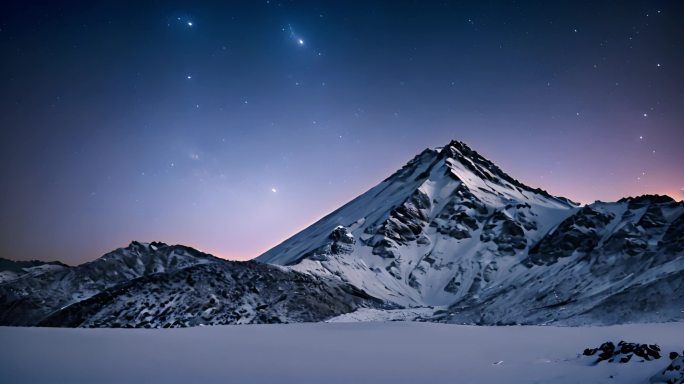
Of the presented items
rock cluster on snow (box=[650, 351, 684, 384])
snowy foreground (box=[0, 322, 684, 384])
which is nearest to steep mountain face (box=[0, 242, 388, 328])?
snowy foreground (box=[0, 322, 684, 384])

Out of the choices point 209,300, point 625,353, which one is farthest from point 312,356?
point 209,300

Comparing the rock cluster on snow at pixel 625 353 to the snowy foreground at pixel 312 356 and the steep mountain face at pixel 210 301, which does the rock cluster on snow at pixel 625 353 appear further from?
the steep mountain face at pixel 210 301

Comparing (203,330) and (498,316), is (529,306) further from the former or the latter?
(203,330)

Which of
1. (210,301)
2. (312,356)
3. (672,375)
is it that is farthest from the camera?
(210,301)

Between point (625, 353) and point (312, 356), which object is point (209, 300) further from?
point (625, 353)

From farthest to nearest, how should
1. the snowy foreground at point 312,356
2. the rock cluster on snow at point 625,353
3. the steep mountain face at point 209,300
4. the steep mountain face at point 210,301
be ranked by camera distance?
the steep mountain face at point 209,300 → the steep mountain face at point 210,301 → the rock cluster on snow at point 625,353 → the snowy foreground at point 312,356

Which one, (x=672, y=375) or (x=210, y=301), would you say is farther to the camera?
(x=210, y=301)

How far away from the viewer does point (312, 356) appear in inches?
814

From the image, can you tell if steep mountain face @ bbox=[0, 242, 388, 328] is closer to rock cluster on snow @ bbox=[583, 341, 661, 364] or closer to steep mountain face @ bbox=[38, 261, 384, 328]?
Answer: steep mountain face @ bbox=[38, 261, 384, 328]

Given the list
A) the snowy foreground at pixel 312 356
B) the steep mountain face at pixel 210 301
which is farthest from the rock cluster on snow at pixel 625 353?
the steep mountain face at pixel 210 301

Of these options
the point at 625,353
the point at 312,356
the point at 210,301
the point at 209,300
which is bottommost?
the point at 625,353

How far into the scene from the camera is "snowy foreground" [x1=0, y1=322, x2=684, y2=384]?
642 inches

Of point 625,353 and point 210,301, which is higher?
point 210,301

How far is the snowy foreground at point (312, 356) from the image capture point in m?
16.3
